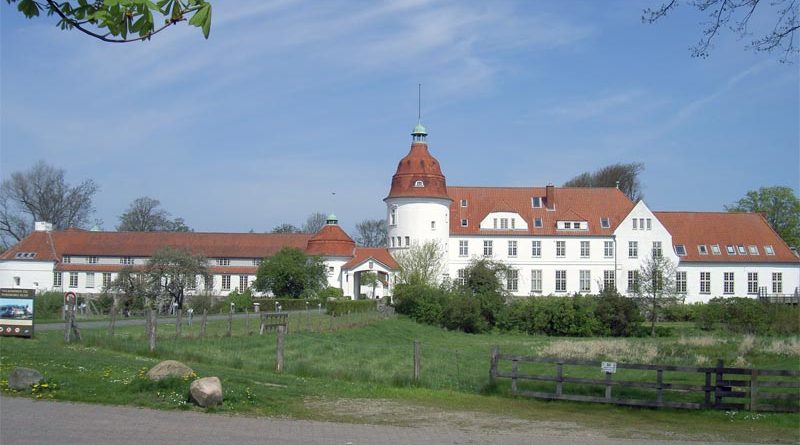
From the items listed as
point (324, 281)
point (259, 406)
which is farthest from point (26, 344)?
point (324, 281)

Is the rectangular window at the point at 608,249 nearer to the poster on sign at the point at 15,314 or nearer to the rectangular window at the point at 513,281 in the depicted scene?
the rectangular window at the point at 513,281

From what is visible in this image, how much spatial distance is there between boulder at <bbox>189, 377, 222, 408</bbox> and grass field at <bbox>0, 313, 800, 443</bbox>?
193 millimetres

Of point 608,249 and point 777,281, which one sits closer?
point 777,281

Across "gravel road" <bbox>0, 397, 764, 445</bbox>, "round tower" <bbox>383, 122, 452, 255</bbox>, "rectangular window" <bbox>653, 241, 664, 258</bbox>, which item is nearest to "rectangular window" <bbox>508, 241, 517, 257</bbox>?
"round tower" <bbox>383, 122, 452, 255</bbox>

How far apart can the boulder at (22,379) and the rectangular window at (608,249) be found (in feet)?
201

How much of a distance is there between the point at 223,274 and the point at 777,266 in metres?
48.6

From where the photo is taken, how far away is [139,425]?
462 inches

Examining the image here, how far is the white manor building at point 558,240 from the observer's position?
227ft

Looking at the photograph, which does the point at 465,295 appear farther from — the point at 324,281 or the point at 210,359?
the point at 210,359

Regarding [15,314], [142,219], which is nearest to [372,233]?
[142,219]

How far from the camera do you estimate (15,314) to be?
1042 inches

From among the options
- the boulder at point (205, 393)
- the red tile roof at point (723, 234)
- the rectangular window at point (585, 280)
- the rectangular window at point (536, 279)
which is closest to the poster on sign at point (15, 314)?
the boulder at point (205, 393)

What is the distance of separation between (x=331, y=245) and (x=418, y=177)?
9.48m

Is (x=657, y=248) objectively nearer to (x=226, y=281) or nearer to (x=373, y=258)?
(x=373, y=258)
